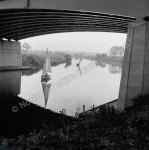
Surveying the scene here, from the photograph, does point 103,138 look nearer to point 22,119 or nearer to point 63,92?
point 22,119

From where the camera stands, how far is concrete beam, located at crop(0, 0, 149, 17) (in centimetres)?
1517

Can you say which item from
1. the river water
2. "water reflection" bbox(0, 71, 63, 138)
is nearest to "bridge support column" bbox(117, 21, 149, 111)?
the river water

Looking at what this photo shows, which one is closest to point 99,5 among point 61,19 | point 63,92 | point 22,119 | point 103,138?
point 22,119

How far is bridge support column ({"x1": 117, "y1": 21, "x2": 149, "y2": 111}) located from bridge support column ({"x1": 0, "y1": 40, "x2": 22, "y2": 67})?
4208cm

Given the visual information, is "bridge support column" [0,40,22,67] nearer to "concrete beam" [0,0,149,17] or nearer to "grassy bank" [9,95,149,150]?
"concrete beam" [0,0,149,17]

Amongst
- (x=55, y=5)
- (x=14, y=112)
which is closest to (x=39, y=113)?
(x=14, y=112)

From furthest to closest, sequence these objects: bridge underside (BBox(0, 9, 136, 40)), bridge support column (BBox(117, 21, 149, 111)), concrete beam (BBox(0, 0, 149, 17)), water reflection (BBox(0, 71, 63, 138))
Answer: bridge underside (BBox(0, 9, 136, 40)), concrete beam (BBox(0, 0, 149, 17)), bridge support column (BBox(117, 21, 149, 111)), water reflection (BBox(0, 71, 63, 138))

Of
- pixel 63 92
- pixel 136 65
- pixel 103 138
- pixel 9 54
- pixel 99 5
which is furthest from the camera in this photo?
pixel 9 54

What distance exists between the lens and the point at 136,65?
48.7 ft

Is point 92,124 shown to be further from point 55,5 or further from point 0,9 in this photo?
point 0,9

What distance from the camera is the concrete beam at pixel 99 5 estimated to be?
1517 cm

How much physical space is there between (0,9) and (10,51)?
109ft

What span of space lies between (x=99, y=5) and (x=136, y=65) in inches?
218

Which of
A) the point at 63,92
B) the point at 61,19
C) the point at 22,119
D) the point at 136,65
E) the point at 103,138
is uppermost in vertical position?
the point at 61,19
